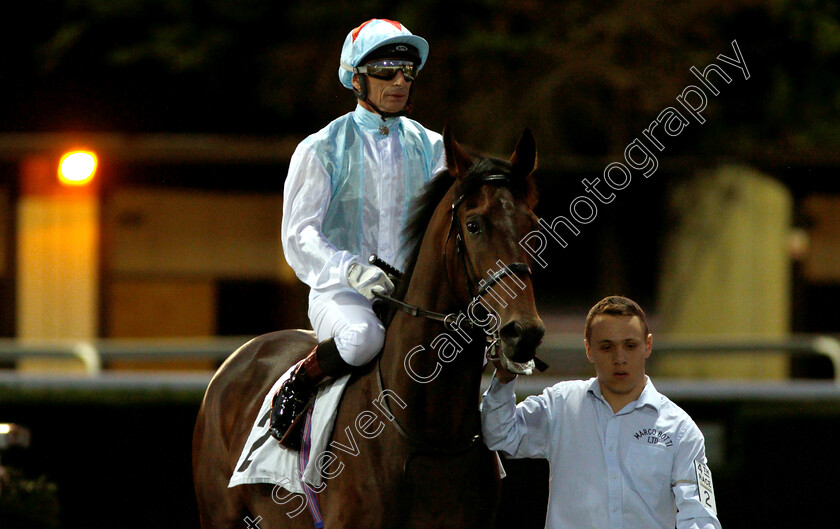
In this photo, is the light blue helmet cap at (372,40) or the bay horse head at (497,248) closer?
the bay horse head at (497,248)

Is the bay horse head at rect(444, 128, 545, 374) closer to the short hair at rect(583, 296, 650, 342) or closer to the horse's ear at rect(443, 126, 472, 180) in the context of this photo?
the horse's ear at rect(443, 126, 472, 180)

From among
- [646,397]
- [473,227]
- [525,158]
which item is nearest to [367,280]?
[473,227]

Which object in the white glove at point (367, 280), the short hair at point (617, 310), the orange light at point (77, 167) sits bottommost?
the short hair at point (617, 310)

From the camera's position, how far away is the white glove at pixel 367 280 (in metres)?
3.52

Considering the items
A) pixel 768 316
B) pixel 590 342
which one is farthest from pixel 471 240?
pixel 768 316

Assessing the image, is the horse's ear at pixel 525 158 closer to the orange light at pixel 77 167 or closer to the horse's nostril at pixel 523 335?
the horse's nostril at pixel 523 335

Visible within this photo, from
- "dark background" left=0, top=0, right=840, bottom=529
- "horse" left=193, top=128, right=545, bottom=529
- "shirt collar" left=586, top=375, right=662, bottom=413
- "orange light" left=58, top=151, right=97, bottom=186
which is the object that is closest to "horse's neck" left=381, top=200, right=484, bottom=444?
"horse" left=193, top=128, right=545, bottom=529

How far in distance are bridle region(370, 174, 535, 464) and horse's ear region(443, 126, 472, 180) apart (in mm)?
92

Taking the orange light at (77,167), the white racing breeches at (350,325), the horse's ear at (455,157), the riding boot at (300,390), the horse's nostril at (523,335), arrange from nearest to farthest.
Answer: the horse's nostril at (523,335), the horse's ear at (455,157), the white racing breeches at (350,325), the riding boot at (300,390), the orange light at (77,167)

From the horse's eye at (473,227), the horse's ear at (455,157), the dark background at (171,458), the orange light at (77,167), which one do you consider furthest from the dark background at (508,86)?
the horse's eye at (473,227)

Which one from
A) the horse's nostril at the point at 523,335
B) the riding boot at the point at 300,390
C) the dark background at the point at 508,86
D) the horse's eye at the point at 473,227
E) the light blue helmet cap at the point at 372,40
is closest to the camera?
the horse's nostril at the point at 523,335

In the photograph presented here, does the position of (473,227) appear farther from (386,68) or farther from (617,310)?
(386,68)

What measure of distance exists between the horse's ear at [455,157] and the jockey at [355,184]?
0.38m

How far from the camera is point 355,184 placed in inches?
151
